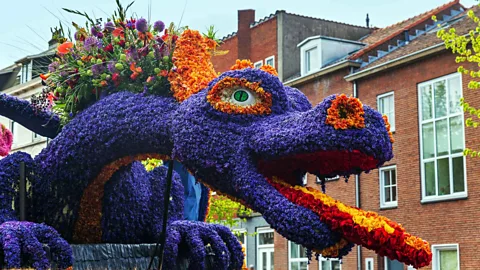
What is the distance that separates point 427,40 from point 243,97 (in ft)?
67.1

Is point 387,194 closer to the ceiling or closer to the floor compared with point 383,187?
closer to the floor

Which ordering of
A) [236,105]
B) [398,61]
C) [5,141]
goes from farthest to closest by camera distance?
[398,61] < [5,141] < [236,105]

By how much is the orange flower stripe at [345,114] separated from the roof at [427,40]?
61.8 feet

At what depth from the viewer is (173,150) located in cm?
541

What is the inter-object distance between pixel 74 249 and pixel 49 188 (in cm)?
54

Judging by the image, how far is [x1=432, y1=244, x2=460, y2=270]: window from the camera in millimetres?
22142

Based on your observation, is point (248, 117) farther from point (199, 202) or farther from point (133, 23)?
point (199, 202)

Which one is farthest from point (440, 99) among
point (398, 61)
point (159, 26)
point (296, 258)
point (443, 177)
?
point (159, 26)

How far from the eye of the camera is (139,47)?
613 cm

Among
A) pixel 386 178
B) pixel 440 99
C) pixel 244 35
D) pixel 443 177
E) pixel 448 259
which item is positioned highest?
pixel 244 35

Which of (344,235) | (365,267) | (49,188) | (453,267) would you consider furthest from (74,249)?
(365,267)

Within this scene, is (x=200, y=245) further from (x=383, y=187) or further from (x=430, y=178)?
(x=383, y=187)

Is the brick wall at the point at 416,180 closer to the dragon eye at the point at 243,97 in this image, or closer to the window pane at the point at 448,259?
the window pane at the point at 448,259

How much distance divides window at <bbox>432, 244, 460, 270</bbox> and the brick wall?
16cm
